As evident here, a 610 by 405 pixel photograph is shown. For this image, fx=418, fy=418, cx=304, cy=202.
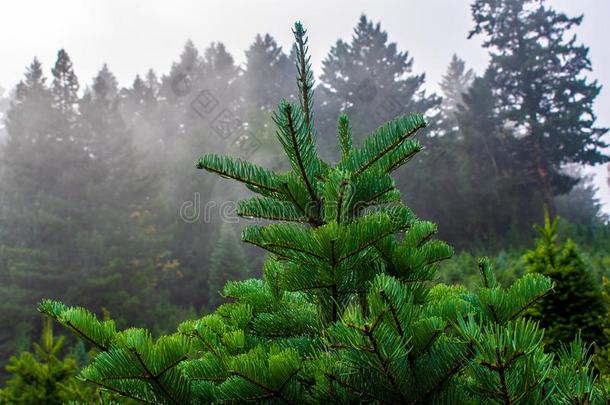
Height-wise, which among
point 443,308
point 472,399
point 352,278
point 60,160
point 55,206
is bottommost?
point 472,399

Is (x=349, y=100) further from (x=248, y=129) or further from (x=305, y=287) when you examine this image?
(x=305, y=287)

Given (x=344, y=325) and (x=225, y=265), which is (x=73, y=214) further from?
(x=344, y=325)

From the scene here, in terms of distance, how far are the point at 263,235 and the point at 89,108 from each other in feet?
92.5

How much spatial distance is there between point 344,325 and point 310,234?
34 centimetres

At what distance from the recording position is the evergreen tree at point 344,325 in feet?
3.43

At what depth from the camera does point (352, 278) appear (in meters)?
→ 1.49

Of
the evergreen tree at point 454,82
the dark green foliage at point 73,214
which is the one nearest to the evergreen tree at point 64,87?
the dark green foliage at point 73,214

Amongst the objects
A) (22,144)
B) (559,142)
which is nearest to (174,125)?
(22,144)

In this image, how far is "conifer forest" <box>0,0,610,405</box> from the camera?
1.20 meters

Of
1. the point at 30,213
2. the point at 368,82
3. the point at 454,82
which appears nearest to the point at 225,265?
the point at 30,213

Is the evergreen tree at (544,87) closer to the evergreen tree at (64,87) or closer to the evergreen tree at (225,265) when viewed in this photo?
the evergreen tree at (225,265)

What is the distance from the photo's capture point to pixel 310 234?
1.32 m

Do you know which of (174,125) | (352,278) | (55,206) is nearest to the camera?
(352,278)

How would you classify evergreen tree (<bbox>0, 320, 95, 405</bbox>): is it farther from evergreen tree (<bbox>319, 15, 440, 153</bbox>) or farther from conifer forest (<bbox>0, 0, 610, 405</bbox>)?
evergreen tree (<bbox>319, 15, 440, 153</bbox>)
